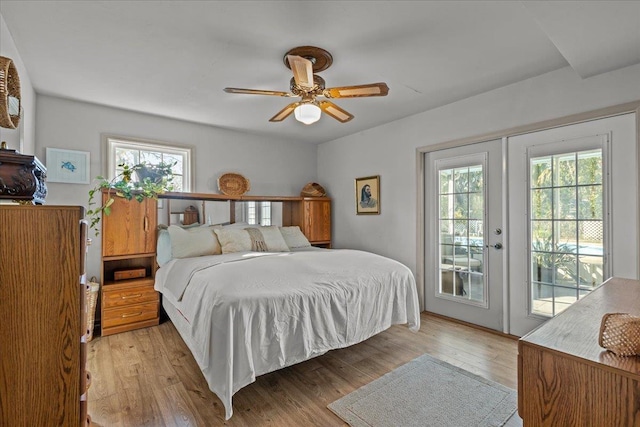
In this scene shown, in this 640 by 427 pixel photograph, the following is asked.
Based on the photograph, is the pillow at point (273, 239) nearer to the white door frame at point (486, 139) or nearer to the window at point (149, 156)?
the window at point (149, 156)

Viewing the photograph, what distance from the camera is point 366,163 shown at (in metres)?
4.49

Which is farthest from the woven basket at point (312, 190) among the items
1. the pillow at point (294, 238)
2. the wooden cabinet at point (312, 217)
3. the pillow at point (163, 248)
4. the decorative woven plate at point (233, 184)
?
the pillow at point (163, 248)

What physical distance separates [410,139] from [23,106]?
13.1 feet

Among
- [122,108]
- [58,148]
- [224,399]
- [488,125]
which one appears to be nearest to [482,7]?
[488,125]

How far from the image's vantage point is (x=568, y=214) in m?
2.68

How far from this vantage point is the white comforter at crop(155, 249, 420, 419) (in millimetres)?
1858

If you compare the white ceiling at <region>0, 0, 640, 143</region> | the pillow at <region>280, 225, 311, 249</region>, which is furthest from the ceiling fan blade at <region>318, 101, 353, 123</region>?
the pillow at <region>280, 225, 311, 249</region>

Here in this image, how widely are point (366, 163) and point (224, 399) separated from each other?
3.55 meters

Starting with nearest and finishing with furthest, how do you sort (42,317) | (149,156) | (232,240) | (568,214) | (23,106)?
(42,317) → (23,106) → (568,214) → (232,240) → (149,156)

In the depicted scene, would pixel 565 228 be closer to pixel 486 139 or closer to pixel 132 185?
pixel 486 139

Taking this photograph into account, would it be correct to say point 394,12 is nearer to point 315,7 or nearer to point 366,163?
point 315,7

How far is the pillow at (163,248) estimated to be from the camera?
10.7 feet

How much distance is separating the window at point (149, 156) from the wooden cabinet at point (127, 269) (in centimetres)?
54

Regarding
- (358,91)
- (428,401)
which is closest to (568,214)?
(428,401)
